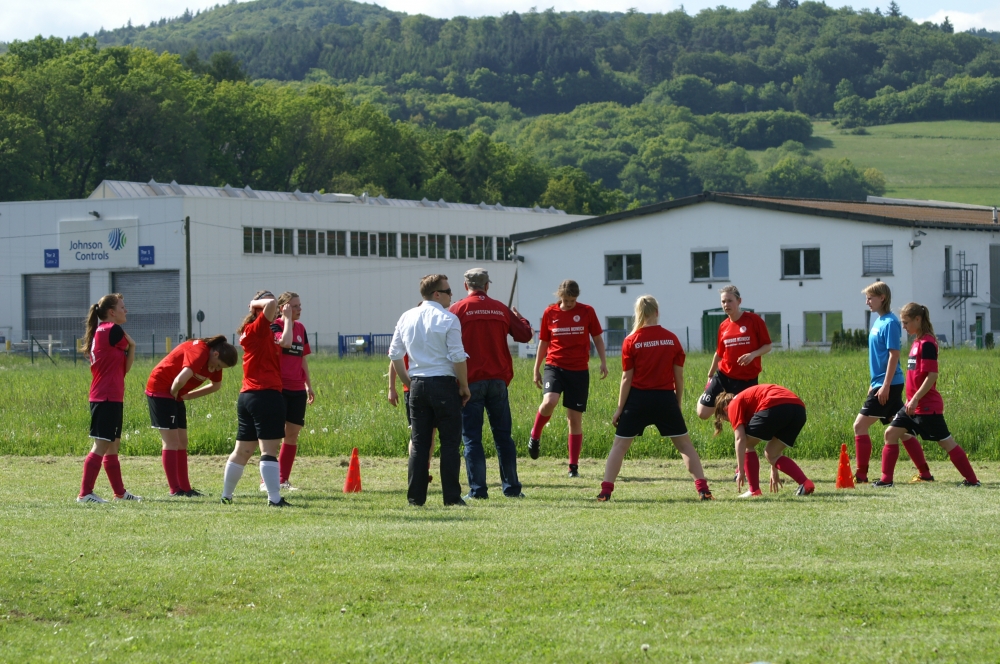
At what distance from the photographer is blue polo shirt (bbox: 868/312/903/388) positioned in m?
11.6

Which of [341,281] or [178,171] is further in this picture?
[178,171]

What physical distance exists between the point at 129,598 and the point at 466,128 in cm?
18696

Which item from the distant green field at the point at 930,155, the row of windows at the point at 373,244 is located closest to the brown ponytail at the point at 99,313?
the row of windows at the point at 373,244

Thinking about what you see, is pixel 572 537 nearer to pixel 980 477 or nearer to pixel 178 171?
pixel 980 477

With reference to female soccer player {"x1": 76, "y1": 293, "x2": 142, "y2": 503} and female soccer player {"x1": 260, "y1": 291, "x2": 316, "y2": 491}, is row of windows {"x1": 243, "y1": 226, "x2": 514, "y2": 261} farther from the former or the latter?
female soccer player {"x1": 76, "y1": 293, "x2": 142, "y2": 503}

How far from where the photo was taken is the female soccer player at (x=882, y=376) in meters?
11.5

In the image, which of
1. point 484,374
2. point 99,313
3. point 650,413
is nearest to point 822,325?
point 650,413

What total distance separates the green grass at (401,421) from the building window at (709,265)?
29.6 metres

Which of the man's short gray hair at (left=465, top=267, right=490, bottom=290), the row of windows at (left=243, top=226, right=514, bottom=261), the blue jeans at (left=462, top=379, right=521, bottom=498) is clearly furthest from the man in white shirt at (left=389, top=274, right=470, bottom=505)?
the row of windows at (left=243, top=226, right=514, bottom=261)

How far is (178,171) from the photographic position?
8888 centimetres

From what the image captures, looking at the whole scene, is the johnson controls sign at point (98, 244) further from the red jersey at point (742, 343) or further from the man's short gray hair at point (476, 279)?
the man's short gray hair at point (476, 279)

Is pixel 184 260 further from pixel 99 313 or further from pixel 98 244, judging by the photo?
pixel 99 313

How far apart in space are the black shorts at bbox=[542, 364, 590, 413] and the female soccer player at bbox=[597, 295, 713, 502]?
7.98 feet

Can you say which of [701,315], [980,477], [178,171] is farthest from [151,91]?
[980,477]
